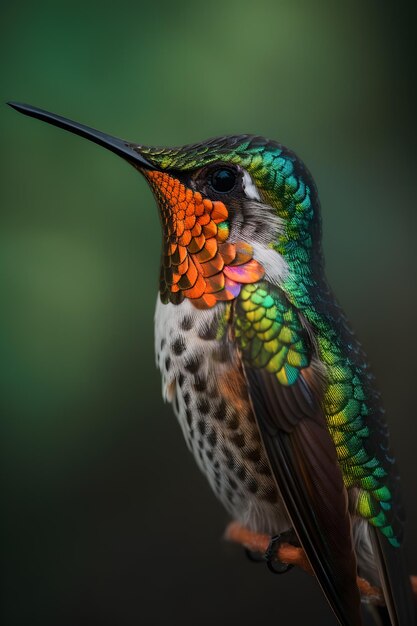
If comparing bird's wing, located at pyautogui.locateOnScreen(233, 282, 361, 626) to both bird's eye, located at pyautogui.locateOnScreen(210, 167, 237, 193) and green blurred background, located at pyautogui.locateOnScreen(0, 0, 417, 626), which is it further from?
green blurred background, located at pyautogui.locateOnScreen(0, 0, 417, 626)

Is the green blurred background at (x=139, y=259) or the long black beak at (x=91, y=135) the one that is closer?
the long black beak at (x=91, y=135)

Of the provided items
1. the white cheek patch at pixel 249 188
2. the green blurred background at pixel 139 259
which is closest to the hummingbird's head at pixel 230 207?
the white cheek patch at pixel 249 188

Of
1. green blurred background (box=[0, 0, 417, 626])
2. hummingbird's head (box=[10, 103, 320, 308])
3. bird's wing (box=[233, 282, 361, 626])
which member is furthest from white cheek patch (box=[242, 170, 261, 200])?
green blurred background (box=[0, 0, 417, 626])

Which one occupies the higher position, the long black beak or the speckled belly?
the long black beak

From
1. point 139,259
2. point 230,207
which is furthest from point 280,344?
point 139,259

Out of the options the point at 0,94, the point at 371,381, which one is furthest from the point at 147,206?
the point at 371,381

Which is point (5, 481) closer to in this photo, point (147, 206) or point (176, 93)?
point (147, 206)

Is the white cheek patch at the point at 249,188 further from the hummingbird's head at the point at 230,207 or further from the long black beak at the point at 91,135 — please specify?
the long black beak at the point at 91,135

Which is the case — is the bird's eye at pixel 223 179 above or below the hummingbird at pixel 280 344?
above
